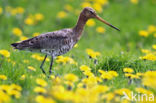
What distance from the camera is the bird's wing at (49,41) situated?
698 centimetres

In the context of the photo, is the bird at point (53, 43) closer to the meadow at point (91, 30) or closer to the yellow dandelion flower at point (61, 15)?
the meadow at point (91, 30)

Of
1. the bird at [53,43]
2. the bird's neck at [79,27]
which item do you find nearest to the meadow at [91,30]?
the bird at [53,43]

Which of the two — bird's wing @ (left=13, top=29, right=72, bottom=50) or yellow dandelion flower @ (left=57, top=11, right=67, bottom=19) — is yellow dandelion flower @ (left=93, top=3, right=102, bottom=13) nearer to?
yellow dandelion flower @ (left=57, top=11, right=67, bottom=19)

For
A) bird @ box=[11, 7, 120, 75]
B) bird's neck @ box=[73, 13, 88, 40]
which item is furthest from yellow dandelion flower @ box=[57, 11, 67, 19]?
bird @ box=[11, 7, 120, 75]

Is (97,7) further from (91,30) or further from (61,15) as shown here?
(61,15)

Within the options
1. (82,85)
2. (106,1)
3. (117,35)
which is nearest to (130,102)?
(82,85)

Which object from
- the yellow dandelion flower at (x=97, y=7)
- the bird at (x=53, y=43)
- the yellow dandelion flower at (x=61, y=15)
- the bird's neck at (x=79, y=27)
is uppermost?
the yellow dandelion flower at (x=97, y=7)

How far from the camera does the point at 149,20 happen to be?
12.9 m

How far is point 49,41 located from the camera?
7.05 meters

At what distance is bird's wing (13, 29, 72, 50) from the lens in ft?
22.9

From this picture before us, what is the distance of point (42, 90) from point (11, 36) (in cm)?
→ 681

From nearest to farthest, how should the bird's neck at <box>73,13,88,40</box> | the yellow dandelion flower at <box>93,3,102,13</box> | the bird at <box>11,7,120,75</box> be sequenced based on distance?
the bird at <box>11,7,120,75</box>
the bird's neck at <box>73,13,88,40</box>
the yellow dandelion flower at <box>93,3,102,13</box>

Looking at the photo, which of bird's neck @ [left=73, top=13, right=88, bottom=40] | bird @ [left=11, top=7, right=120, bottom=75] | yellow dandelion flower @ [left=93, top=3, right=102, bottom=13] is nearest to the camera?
bird @ [left=11, top=7, right=120, bottom=75]

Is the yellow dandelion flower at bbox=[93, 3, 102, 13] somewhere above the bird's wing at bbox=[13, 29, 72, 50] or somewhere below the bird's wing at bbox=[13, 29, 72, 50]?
above
